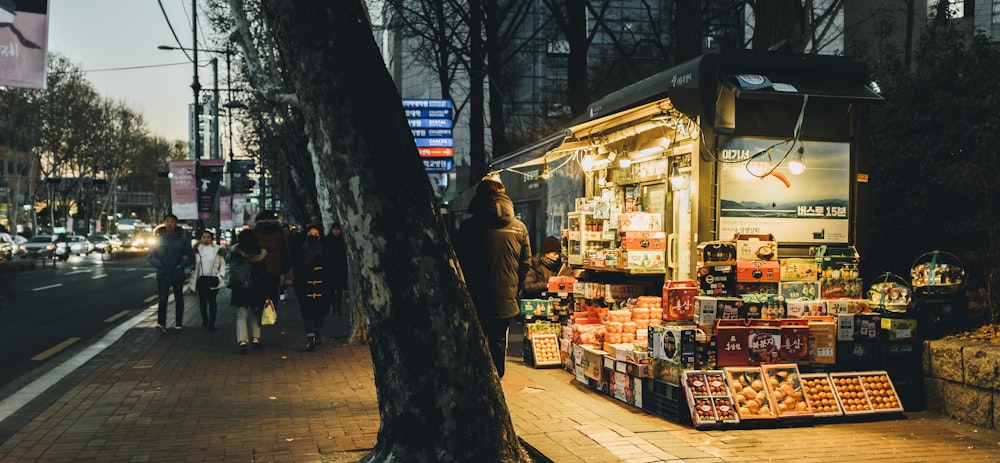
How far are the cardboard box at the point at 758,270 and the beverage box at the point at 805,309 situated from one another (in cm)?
33

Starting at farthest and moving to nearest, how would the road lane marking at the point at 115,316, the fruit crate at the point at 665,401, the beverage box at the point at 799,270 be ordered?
the road lane marking at the point at 115,316 → the beverage box at the point at 799,270 → the fruit crate at the point at 665,401

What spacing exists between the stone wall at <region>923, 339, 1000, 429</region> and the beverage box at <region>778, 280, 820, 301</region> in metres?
1.04

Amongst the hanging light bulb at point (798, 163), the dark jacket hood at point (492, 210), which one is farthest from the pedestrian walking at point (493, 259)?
the hanging light bulb at point (798, 163)

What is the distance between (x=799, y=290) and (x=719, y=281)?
0.91 m

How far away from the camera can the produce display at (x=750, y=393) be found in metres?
6.69

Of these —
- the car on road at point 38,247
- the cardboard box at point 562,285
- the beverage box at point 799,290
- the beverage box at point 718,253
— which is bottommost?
the car on road at point 38,247

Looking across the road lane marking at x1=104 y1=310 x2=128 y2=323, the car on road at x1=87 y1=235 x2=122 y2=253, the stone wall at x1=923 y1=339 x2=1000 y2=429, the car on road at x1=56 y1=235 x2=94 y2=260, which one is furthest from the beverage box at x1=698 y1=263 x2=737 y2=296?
the car on road at x1=87 y1=235 x2=122 y2=253

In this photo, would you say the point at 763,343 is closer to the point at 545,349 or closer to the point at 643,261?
the point at 643,261

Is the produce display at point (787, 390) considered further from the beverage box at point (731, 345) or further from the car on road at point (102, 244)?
the car on road at point (102, 244)

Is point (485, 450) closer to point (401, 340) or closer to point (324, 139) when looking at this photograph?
point (401, 340)

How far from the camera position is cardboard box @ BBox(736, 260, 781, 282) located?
7500 mm

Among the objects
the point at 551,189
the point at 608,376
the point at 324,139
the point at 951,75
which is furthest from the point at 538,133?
the point at 324,139

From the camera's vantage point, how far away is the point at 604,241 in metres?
9.95

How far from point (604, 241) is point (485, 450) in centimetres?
542
